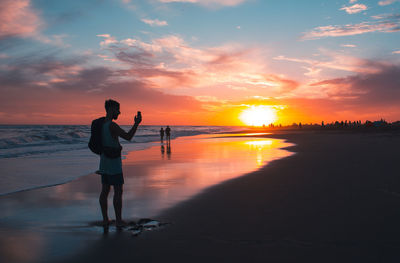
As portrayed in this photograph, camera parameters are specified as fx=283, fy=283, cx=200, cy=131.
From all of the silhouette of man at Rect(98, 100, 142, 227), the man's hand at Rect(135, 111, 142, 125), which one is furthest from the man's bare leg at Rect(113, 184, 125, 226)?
the man's hand at Rect(135, 111, 142, 125)

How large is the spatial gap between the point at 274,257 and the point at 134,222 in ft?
9.31

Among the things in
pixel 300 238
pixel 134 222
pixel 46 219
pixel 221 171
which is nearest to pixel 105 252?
pixel 134 222

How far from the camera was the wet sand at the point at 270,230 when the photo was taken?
4027mm

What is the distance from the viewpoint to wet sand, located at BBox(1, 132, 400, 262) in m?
4.03

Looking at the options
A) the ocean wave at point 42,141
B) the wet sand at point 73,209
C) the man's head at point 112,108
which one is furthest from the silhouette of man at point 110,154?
the ocean wave at point 42,141

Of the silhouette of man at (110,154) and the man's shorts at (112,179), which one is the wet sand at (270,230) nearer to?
the silhouette of man at (110,154)

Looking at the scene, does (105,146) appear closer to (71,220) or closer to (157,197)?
(71,220)

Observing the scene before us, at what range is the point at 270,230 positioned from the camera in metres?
4.89

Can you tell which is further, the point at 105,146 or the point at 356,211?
the point at 356,211

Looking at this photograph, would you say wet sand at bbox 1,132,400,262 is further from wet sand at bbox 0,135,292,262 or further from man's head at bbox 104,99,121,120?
man's head at bbox 104,99,121,120

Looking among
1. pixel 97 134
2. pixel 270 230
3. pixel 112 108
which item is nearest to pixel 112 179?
pixel 97 134

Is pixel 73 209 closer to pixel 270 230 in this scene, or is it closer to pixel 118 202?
pixel 118 202

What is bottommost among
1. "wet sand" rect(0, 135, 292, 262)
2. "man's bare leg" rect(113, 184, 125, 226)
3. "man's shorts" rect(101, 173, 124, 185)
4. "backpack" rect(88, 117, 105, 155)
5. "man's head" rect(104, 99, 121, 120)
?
"wet sand" rect(0, 135, 292, 262)

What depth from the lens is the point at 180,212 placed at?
242 inches
